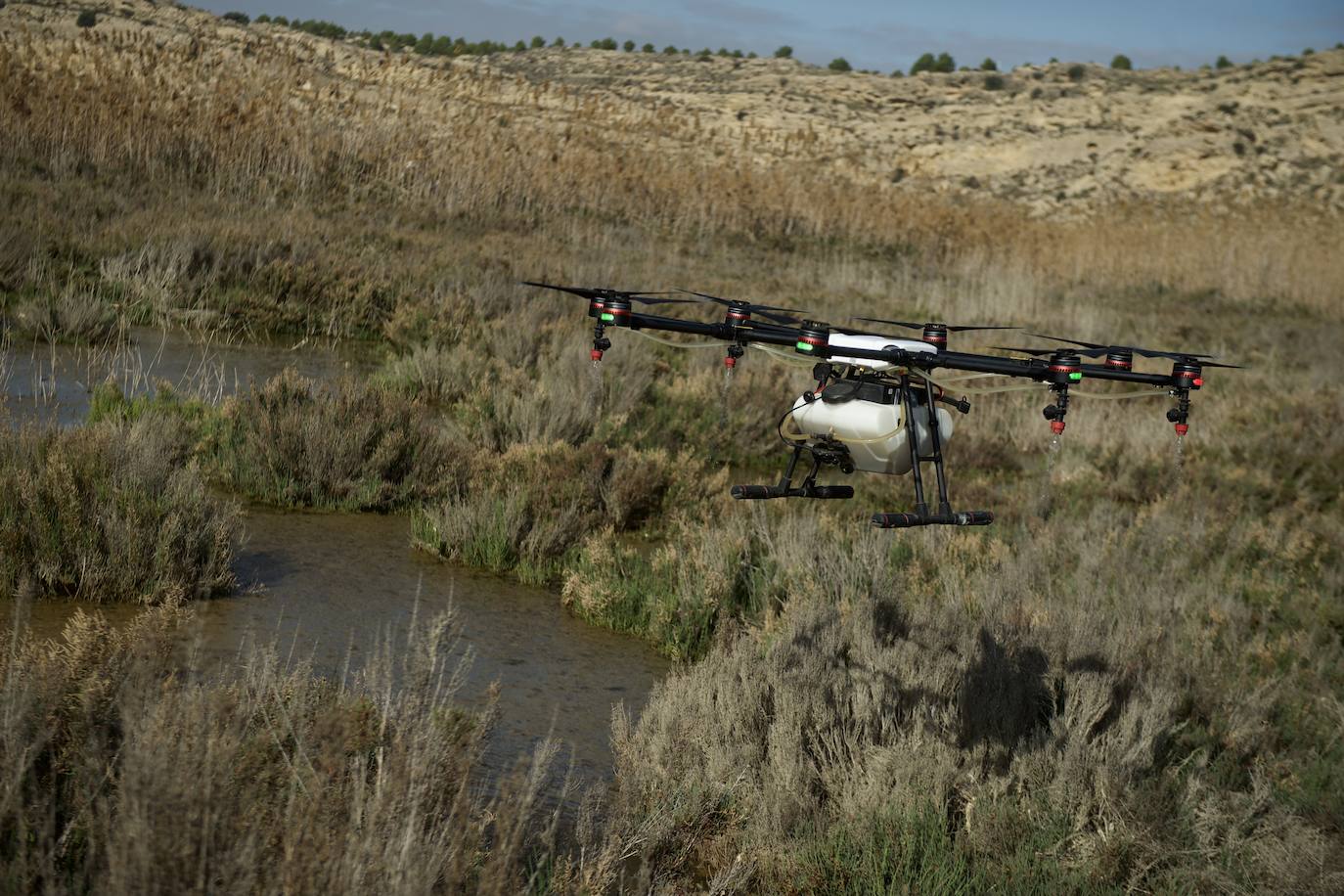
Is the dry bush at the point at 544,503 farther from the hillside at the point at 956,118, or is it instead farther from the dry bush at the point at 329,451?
the hillside at the point at 956,118

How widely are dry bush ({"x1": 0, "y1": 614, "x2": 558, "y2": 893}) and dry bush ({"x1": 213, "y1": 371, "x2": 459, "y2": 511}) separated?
4621mm

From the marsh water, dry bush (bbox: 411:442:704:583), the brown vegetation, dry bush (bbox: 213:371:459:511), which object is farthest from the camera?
dry bush (bbox: 213:371:459:511)

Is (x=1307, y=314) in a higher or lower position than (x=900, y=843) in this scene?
higher

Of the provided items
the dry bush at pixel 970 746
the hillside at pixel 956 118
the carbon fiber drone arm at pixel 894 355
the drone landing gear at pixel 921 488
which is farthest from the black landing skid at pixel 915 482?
the hillside at pixel 956 118

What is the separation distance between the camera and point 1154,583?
8570mm

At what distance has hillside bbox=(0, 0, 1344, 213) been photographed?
29938 mm

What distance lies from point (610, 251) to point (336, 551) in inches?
454

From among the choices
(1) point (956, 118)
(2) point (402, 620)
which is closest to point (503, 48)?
(1) point (956, 118)

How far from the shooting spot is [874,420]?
4.70m

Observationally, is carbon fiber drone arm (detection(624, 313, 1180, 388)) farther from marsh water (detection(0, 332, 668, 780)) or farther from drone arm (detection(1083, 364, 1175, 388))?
marsh water (detection(0, 332, 668, 780))

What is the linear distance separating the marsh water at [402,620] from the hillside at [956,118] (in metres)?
17.2

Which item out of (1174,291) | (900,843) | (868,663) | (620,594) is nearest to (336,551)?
(620,594)

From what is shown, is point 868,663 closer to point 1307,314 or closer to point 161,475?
point 161,475

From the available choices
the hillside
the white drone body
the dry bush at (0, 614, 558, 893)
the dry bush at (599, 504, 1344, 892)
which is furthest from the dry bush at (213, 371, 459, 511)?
the hillside
